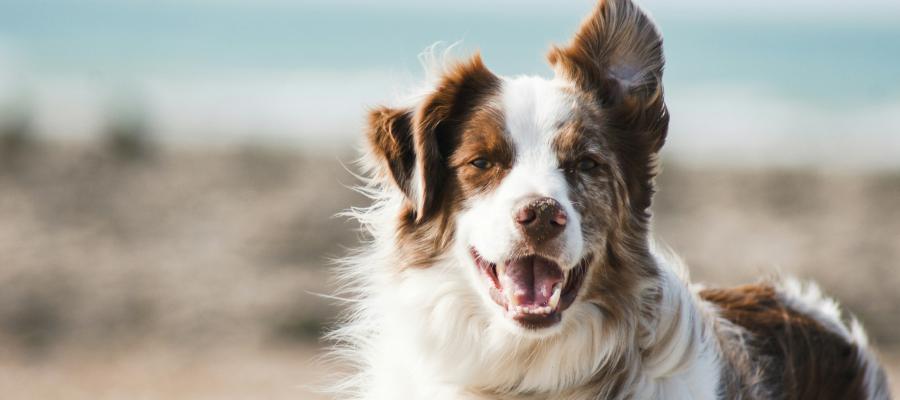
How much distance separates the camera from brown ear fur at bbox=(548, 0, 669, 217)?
4691mm

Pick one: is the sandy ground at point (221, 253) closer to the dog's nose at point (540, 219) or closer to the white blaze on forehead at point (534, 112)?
the white blaze on forehead at point (534, 112)

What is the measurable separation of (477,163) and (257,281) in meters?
8.11

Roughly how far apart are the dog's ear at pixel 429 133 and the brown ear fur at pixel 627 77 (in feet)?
1.28

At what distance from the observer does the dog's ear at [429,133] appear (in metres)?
4.57

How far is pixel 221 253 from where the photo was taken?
506 inches

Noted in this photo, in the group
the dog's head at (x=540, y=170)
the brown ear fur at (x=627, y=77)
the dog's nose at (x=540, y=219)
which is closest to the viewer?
the dog's nose at (x=540, y=219)

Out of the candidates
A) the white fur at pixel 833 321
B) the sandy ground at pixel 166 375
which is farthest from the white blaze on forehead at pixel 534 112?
the sandy ground at pixel 166 375

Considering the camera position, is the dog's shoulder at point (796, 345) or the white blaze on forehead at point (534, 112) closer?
the white blaze on forehead at point (534, 112)

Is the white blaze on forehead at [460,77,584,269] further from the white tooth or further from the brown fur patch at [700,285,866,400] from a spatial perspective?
the brown fur patch at [700,285,866,400]

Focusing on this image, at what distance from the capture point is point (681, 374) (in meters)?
4.47

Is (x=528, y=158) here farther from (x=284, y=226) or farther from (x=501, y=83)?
(x=284, y=226)

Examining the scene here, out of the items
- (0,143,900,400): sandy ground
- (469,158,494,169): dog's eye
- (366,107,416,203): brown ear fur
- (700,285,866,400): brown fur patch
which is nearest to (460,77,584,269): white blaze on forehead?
(469,158,494,169): dog's eye

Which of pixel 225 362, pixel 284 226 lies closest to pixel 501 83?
pixel 225 362

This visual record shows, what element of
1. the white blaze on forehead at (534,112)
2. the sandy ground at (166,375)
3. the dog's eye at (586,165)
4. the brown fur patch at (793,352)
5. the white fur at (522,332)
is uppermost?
the sandy ground at (166,375)
